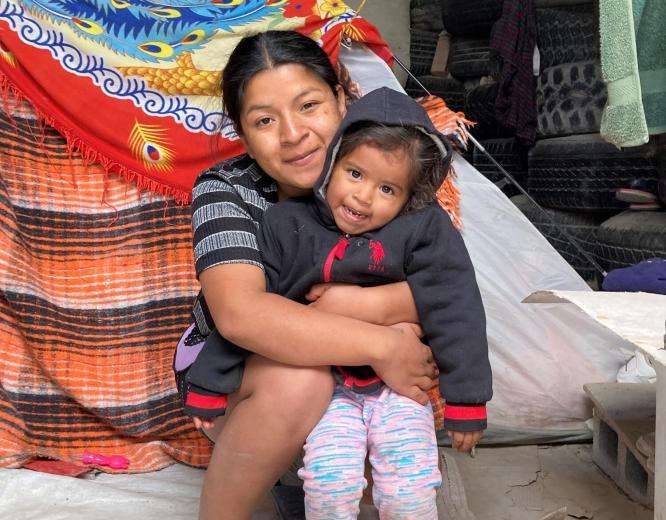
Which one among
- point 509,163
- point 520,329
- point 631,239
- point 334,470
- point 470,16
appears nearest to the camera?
point 334,470

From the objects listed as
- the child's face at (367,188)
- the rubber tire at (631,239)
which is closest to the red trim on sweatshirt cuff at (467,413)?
the child's face at (367,188)

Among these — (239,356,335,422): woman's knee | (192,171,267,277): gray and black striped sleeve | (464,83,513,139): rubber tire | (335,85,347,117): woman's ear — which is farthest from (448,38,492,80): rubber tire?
(239,356,335,422): woman's knee

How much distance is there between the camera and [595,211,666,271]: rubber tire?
260 cm

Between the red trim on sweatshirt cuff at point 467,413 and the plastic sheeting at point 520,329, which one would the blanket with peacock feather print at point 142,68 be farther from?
the red trim on sweatshirt cuff at point 467,413

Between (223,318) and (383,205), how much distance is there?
35 centimetres

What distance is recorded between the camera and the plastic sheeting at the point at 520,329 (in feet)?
7.66

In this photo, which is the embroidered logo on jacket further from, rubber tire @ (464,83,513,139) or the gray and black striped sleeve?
rubber tire @ (464,83,513,139)

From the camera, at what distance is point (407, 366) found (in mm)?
1466

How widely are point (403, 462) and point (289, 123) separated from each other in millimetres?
668

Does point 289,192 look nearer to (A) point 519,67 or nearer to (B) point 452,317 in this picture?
(B) point 452,317

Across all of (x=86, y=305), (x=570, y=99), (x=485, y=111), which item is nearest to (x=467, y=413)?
(x=86, y=305)

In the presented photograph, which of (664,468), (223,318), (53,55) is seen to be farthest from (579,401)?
(53,55)

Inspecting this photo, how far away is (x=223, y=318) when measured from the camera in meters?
1.45

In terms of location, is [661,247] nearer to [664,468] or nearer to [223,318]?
[664,468]
